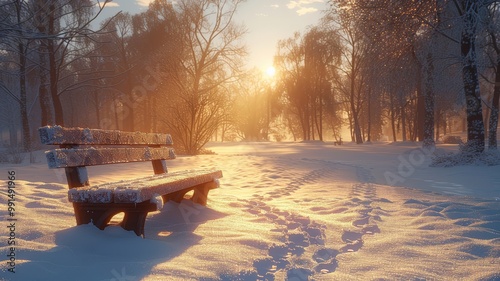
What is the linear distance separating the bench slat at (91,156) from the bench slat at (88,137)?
0.07 metres

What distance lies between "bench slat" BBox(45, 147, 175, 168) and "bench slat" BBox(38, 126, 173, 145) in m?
0.07

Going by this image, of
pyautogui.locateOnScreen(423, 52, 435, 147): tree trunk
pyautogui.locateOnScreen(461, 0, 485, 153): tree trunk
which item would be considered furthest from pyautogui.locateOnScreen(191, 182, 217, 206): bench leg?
pyautogui.locateOnScreen(423, 52, 435, 147): tree trunk

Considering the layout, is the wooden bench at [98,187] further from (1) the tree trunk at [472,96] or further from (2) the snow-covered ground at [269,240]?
(1) the tree trunk at [472,96]

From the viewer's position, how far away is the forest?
9945 millimetres

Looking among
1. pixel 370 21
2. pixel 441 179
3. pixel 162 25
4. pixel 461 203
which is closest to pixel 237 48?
pixel 162 25

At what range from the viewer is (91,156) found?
3.21 m

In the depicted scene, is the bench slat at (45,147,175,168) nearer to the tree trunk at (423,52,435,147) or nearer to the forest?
the forest

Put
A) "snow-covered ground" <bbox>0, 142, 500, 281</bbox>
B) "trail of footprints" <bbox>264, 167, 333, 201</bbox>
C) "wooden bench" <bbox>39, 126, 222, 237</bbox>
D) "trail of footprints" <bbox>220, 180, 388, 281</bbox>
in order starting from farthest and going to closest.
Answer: "trail of footprints" <bbox>264, 167, 333, 201</bbox> < "wooden bench" <bbox>39, 126, 222, 237</bbox> < "trail of footprints" <bbox>220, 180, 388, 281</bbox> < "snow-covered ground" <bbox>0, 142, 500, 281</bbox>

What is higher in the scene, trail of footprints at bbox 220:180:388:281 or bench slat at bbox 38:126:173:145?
bench slat at bbox 38:126:173:145

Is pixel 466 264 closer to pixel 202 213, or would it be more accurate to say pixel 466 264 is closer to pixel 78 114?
pixel 202 213

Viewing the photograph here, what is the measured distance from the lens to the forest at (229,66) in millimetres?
9945

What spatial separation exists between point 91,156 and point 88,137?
0.17 meters

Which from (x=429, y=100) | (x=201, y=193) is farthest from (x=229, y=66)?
(x=201, y=193)

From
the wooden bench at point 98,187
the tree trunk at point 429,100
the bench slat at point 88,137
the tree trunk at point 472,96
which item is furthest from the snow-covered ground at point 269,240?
the tree trunk at point 429,100
